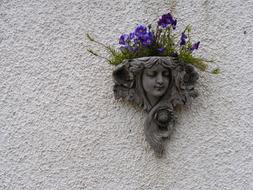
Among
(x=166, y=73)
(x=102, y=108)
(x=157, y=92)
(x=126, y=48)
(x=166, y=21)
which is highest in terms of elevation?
(x=166, y=21)

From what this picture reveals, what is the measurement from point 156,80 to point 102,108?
1.30ft

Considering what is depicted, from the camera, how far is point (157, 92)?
5.26ft

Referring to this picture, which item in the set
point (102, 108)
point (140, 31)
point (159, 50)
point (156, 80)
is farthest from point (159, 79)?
point (102, 108)

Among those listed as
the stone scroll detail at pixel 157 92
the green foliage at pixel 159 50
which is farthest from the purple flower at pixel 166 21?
the stone scroll detail at pixel 157 92

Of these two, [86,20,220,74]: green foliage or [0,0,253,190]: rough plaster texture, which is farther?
[0,0,253,190]: rough plaster texture

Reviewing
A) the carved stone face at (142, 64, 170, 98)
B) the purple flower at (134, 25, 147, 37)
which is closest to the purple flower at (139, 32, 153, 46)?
the purple flower at (134, 25, 147, 37)

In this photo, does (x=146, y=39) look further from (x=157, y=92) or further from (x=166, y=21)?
(x=157, y=92)

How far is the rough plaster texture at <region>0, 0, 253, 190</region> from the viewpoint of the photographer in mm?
1719

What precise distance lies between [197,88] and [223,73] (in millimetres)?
197

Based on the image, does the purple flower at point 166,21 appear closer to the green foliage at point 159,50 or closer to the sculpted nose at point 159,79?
the green foliage at point 159,50

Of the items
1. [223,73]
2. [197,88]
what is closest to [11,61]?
[197,88]

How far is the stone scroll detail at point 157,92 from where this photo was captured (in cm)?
160

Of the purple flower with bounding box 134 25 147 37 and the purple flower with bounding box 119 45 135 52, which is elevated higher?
the purple flower with bounding box 134 25 147 37

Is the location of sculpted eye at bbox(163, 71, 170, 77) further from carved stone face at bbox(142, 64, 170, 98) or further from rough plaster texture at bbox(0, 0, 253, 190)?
rough plaster texture at bbox(0, 0, 253, 190)
